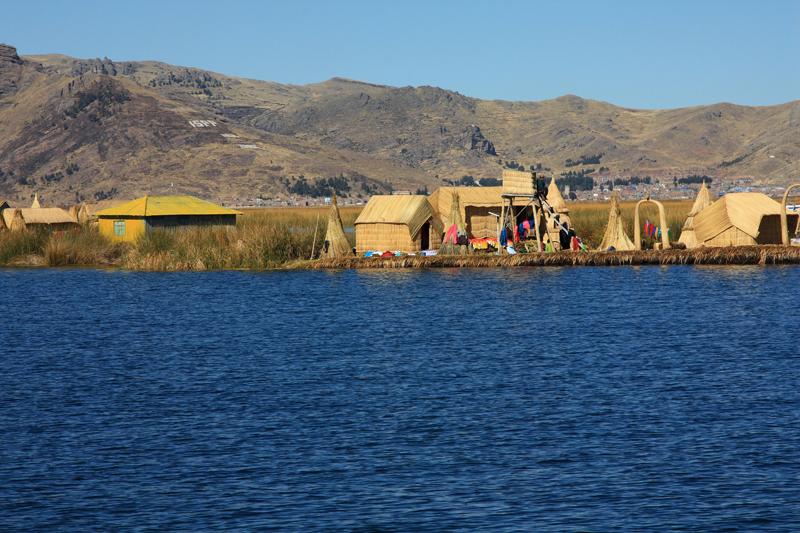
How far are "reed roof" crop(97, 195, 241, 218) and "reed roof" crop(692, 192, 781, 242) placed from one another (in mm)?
30018

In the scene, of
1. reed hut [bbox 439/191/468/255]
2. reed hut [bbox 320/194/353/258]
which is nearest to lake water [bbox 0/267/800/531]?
reed hut [bbox 439/191/468/255]

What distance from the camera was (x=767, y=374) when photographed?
91.0 feet

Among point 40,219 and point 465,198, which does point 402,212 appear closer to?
point 465,198

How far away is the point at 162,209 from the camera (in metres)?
72.8


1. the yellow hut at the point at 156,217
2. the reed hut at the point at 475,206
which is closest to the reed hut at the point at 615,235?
the reed hut at the point at 475,206

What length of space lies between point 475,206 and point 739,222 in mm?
13893

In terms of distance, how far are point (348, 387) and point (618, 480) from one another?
1005 cm

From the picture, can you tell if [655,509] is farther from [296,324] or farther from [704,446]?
[296,324]

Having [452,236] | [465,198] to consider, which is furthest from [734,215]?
[465,198]

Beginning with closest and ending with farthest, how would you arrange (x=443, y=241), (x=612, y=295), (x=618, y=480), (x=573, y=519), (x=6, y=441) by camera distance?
1. (x=573, y=519)
2. (x=618, y=480)
3. (x=6, y=441)
4. (x=612, y=295)
5. (x=443, y=241)

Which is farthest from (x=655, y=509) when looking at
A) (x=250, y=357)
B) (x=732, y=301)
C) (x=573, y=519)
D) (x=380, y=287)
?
(x=380, y=287)

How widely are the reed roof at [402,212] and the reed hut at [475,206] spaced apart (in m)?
1.50

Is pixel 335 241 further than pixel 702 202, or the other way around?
pixel 702 202

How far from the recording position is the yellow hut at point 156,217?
235 feet
